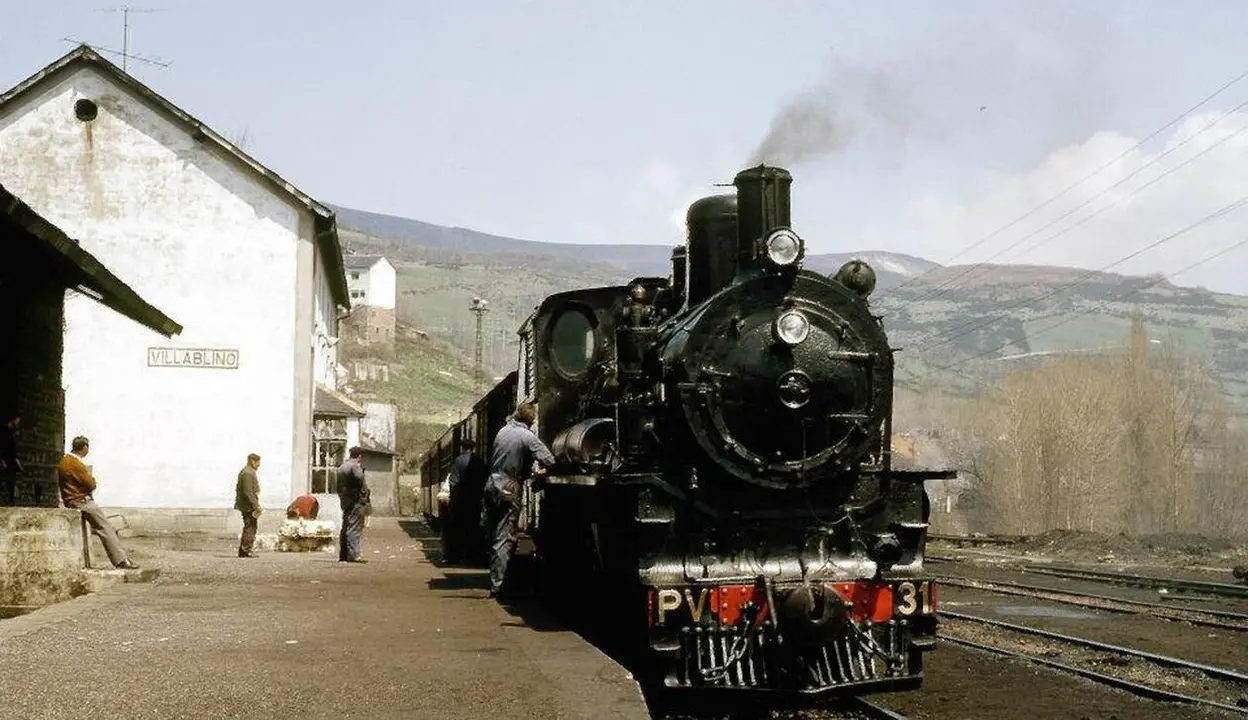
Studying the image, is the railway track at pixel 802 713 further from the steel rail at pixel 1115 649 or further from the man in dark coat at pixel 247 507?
the man in dark coat at pixel 247 507

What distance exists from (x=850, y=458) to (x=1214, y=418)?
7044 centimetres

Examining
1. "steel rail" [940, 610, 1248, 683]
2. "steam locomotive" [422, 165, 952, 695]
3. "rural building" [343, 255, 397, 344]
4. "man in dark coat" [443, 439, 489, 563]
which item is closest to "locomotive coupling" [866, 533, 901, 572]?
"steam locomotive" [422, 165, 952, 695]

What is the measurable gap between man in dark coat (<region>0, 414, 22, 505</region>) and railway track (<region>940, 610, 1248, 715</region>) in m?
8.48

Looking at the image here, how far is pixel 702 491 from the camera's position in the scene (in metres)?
8.62

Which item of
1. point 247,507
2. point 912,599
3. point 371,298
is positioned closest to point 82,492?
point 247,507

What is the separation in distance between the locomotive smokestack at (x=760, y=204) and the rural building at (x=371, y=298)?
106m

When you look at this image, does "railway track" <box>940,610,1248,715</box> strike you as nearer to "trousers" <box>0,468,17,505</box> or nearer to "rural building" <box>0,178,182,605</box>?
"rural building" <box>0,178,182,605</box>

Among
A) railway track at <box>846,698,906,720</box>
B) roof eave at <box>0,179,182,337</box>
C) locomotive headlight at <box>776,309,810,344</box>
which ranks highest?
roof eave at <box>0,179,182,337</box>

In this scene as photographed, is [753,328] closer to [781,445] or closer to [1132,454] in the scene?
[781,445]

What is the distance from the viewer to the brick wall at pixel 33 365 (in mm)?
12492

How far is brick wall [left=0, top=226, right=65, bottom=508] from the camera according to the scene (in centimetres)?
1249

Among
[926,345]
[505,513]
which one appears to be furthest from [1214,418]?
[926,345]

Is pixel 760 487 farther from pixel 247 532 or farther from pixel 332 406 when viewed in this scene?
pixel 332 406

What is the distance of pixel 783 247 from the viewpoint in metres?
8.85
